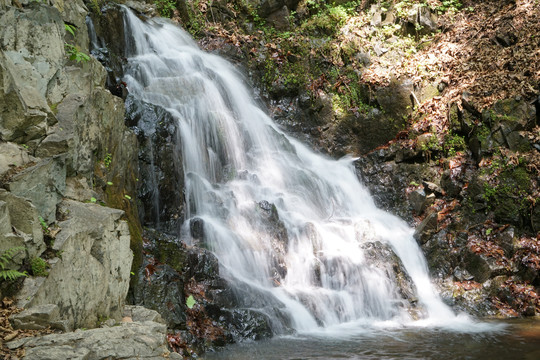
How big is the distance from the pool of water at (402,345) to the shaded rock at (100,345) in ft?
6.80

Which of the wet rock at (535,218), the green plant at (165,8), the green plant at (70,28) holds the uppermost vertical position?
the green plant at (165,8)

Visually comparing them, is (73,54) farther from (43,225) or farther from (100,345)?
(100,345)

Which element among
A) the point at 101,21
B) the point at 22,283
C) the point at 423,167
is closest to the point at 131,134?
the point at 22,283

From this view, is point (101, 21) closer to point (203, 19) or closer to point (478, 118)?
point (203, 19)

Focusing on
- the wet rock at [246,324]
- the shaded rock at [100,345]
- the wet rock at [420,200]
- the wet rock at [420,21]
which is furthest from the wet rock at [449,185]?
the shaded rock at [100,345]

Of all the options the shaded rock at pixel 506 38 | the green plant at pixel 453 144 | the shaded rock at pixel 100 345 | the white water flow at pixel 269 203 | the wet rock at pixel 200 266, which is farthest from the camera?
the shaded rock at pixel 506 38

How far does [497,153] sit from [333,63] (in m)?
5.70

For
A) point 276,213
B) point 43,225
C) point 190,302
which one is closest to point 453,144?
point 276,213

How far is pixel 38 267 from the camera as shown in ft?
11.8

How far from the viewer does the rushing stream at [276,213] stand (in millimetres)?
7410

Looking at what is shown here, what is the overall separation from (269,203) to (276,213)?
11.2 inches

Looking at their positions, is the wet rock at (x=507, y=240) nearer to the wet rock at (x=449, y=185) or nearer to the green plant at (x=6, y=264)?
the wet rock at (x=449, y=185)

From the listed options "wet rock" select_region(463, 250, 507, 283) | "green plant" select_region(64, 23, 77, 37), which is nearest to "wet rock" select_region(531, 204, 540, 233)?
"wet rock" select_region(463, 250, 507, 283)

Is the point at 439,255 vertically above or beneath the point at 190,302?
above
